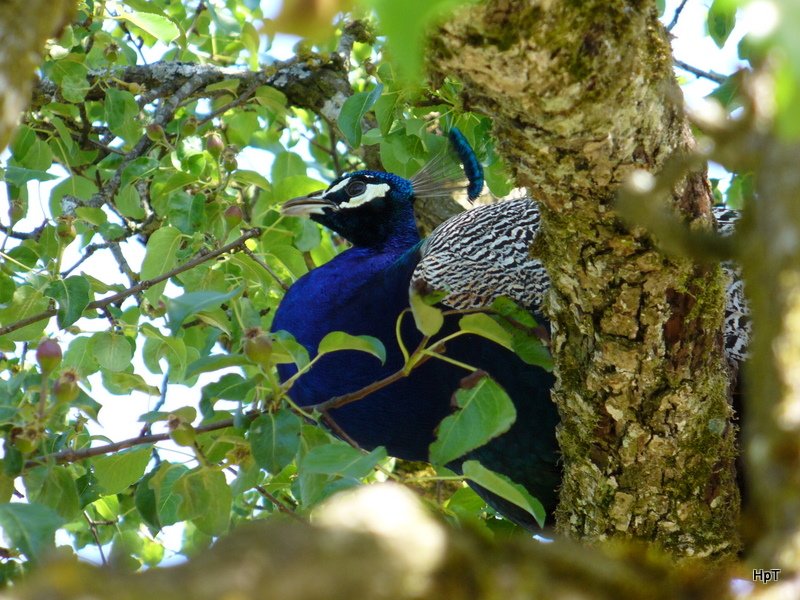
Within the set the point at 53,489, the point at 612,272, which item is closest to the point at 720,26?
the point at 612,272

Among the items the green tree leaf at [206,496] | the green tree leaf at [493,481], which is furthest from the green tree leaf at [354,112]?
the green tree leaf at [493,481]

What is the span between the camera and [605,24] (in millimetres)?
1334

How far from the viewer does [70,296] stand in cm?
195

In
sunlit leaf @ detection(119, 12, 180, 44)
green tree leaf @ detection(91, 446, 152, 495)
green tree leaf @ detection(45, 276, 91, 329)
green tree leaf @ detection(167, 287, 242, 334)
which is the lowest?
green tree leaf @ detection(91, 446, 152, 495)

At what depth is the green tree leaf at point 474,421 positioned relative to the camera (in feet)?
4.69

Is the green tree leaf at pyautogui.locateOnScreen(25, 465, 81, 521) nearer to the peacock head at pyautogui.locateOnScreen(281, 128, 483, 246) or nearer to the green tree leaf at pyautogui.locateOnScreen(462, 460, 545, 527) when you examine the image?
the green tree leaf at pyautogui.locateOnScreen(462, 460, 545, 527)

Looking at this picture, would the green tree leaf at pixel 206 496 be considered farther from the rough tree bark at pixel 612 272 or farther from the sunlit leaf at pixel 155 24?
the sunlit leaf at pixel 155 24

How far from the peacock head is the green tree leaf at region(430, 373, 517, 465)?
1.45m

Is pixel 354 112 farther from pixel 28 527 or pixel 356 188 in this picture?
pixel 28 527

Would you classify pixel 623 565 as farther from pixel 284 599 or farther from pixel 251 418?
pixel 251 418

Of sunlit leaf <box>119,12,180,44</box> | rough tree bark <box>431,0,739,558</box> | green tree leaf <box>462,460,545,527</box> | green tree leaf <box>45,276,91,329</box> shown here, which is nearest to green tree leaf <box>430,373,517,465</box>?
green tree leaf <box>462,460,545,527</box>

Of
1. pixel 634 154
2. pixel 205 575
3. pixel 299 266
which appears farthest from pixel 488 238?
pixel 205 575

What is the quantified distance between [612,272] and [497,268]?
0.78 m

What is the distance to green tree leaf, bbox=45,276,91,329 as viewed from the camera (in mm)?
Answer: 1929
